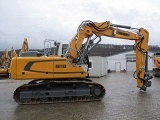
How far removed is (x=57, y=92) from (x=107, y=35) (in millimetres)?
4256

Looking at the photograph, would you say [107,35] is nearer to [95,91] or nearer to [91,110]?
[95,91]

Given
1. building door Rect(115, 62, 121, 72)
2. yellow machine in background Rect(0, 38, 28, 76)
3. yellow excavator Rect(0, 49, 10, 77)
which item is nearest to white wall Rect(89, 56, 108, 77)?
yellow machine in background Rect(0, 38, 28, 76)

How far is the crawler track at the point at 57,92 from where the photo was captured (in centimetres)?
1281

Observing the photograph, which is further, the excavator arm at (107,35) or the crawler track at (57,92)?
the excavator arm at (107,35)

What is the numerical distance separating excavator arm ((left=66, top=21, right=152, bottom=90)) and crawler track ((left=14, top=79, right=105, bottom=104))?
1279 millimetres

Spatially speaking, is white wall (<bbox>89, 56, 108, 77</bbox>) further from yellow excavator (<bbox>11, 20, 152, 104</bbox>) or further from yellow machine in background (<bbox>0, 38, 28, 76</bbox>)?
yellow excavator (<bbox>11, 20, 152, 104</bbox>)

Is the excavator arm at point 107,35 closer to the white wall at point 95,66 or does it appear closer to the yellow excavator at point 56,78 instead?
the yellow excavator at point 56,78

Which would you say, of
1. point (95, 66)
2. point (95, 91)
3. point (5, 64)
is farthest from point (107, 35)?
point (5, 64)

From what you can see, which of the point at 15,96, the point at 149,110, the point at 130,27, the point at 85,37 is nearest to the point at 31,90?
the point at 15,96

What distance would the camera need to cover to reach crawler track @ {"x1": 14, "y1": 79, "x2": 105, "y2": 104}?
42.0ft

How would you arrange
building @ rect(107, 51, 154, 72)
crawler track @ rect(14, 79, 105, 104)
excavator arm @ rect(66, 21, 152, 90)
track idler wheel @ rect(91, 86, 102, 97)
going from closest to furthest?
1. crawler track @ rect(14, 79, 105, 104)
2. track idler wheel @ rect(91, 86, 102, 97)
3. excavator arm @ rect(66, 21, 152, 90)
4. building @ rect(107, 51, 154, 72)

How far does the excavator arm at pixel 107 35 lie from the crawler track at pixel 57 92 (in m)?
1.28

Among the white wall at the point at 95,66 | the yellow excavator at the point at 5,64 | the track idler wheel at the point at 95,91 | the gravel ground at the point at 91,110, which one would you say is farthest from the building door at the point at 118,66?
the track idler wheel at the point at 95,91

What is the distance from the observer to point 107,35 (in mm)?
14828
